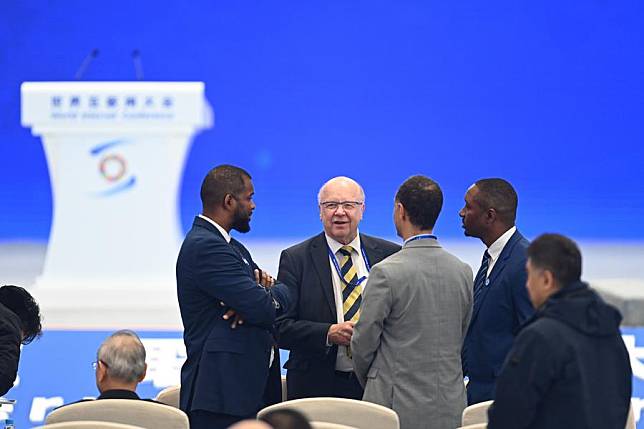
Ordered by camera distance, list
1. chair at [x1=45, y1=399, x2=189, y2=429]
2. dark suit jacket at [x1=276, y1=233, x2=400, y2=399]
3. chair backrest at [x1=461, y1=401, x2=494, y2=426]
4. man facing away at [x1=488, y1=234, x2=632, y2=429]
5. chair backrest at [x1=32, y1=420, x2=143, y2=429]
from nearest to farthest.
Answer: man facing away at [x1=488, y1=234, x2=632, y2=429], chair backrest at [x1=32, y1=420, x2=143, y2=429], chair at [x1=45, y1=399, x2=189, y2=429], chair backrest at [x1=461, y1=401, x2=494, y2=426], dark suit jacket at [x1=276, y1=233, x2=400, y2=399]

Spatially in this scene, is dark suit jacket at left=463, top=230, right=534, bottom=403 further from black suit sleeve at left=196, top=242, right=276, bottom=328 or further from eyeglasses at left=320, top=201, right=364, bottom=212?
black suit sleeve at left=196, top=242, right=276, bottom=328

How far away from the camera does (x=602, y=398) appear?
109 inches

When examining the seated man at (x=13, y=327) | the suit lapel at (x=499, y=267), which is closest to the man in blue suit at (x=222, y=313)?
the seated man at (x=13, y=327)

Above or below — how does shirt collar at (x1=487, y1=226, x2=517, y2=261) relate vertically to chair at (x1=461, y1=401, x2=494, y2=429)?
above

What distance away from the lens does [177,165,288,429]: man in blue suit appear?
3.80 meters

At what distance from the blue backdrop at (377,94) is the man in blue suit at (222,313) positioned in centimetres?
277

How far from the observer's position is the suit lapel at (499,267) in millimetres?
3998

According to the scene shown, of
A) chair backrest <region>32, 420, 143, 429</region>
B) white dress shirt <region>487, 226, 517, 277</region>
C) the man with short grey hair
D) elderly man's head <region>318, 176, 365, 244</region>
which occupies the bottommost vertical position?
chair backrest <region>32, 420, 143, 429</region>

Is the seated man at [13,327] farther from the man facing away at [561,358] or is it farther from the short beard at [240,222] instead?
the man facing away at [561,358]

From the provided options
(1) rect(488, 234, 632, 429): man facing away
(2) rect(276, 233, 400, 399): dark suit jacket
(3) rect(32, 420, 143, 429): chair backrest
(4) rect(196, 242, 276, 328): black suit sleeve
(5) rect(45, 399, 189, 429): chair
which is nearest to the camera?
(1) rect(488, 234, 632, 429): man facing away

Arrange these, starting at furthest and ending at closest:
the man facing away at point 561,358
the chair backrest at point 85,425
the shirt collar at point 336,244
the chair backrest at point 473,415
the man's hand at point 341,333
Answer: the shirt collar at point 336,244 < the man's hand at point 341,333 < the chair backrest at point 473,415 < the chair backrest at point 85,425 < the man facing away at point 561,358

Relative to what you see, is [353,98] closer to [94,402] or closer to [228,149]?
[228,149]

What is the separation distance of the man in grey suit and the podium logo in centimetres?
307

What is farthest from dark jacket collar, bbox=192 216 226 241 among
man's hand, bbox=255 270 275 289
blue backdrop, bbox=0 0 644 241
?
blue backdrop, bbox=0 0 644 241
